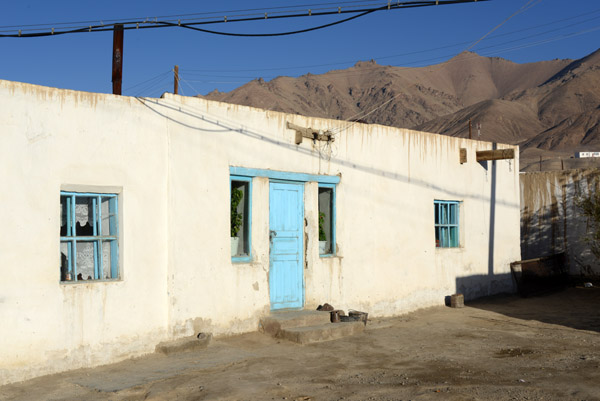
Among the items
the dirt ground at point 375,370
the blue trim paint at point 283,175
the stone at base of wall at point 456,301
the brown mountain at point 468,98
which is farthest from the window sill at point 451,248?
the brown mountain at point 468,98

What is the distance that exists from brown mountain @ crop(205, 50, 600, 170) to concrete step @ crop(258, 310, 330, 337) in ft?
161

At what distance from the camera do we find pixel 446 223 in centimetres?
1410

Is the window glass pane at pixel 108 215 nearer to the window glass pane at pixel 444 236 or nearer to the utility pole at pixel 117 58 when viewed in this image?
the utility pole at pixel 117 58

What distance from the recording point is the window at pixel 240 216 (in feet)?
33.4

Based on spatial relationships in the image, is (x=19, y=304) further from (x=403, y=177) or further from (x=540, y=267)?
(x=540, y=267)

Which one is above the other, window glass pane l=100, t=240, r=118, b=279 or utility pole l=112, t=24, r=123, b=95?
utility pole l=112, t=24, r=123, b=95

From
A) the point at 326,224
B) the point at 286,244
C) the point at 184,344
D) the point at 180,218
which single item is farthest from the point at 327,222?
the point at 184,344

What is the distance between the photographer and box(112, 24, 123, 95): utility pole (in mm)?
10070

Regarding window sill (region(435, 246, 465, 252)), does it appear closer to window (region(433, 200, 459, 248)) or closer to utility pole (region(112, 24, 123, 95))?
window (region(433, 200, 459, 248))

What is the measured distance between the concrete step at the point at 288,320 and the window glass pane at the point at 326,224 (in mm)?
1425

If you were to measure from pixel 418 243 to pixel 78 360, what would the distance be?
24.1ft

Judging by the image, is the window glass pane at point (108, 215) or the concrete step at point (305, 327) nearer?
the window glass pane at point (108, 215)

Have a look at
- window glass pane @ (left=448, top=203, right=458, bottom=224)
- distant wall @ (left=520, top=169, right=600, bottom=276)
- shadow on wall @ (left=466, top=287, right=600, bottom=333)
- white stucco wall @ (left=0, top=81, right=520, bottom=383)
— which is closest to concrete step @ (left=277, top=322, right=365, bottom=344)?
white stucco wall @ (left=0, top=81, right=520, bottom=383)

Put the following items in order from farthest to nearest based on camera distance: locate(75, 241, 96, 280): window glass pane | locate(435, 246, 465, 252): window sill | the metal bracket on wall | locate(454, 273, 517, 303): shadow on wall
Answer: locate(454, 273, 517, 303): shadow on wall, locate(435, 246, 465, 252): window sill, the metal bracket on wall, locate(75, 241, 96, 280): window glass pane
